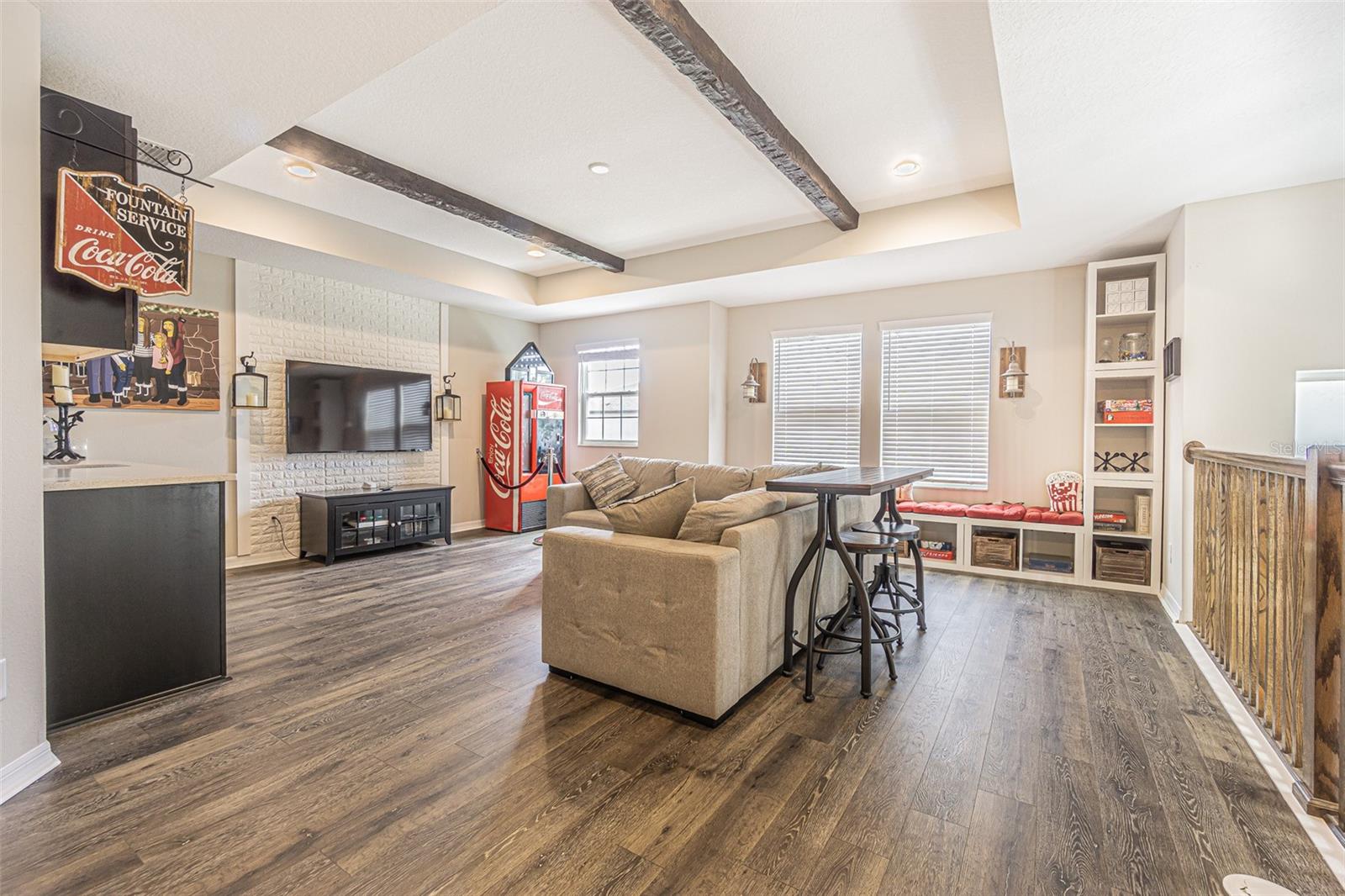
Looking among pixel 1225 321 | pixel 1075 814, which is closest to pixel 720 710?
pixel 1075 814

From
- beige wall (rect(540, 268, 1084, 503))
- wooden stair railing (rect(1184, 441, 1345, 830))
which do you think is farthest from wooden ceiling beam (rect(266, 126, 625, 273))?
wooden stair railing (rect(1184, 441, 1345, 830))

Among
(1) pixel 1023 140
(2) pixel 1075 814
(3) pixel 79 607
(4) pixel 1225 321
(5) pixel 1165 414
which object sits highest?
(1) pixel 1023 140

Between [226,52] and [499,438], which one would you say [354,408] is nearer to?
[499,438]

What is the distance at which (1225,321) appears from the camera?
341 centimetres

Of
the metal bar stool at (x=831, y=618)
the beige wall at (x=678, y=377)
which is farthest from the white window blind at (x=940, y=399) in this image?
the metal bar stool at (x=831, y=618)

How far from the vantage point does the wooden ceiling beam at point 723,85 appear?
2.28m

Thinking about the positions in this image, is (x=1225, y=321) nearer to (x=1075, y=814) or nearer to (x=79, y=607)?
(x=1075, y=814)

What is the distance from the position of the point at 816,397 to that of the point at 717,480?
201cm

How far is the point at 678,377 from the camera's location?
21.4ft

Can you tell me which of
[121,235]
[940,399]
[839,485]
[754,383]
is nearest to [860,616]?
[839,485]

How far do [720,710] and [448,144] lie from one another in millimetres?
3523

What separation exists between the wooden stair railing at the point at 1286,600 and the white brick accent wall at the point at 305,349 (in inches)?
252

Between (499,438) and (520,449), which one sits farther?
(499,438)

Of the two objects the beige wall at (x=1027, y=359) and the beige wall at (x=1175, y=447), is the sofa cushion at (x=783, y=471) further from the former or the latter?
the beige wall at (x=1175, y=447)
